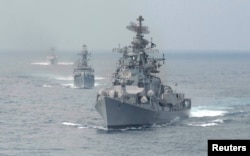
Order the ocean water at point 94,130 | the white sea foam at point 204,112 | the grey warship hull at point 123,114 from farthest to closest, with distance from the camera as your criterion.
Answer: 1. the white sea foam at point 204,112
2. the grey warship hull at point 123,114
3. the ocean water at point 94,130

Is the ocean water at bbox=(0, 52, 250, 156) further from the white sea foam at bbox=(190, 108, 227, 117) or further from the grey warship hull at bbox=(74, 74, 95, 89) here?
the grey warship hull at bbox=(74, 74, 95, 89)

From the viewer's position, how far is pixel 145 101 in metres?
76.6

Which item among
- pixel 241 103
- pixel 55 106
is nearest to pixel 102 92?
pixel 55 106

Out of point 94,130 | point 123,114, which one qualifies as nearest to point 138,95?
point 123,114

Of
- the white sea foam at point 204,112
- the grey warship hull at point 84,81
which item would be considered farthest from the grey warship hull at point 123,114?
the grey warship hull at point 84,81

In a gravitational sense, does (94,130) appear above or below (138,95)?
below

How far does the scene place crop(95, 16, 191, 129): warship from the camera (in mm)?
74375

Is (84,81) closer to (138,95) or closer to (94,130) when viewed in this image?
(138,95)

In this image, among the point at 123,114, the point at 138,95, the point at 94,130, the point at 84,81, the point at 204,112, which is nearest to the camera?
the point at 94,130

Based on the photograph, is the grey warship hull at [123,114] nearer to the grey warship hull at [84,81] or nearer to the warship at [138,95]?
the warship at [138,95]

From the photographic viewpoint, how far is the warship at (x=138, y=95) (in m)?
74.4

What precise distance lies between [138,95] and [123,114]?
4463mm

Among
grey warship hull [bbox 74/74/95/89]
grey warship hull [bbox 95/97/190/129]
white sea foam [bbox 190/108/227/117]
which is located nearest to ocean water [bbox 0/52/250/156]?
white sea foam [bbox 190/108/227/117]

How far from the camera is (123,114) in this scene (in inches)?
2928
